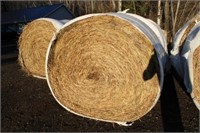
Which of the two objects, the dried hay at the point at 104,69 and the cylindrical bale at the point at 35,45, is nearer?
the dried hay at the point at 104,69

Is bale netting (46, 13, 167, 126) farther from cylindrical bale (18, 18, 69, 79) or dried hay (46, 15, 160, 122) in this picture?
cylindrical bale (18, 18, 69, 79)

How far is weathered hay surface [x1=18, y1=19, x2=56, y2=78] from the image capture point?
5.90 meters

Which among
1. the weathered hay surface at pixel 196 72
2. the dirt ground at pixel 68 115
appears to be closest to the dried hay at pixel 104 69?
the dirt ground at pixel 68 115

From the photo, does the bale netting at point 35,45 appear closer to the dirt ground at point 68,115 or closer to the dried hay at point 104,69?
the dirt ground at point 68,115

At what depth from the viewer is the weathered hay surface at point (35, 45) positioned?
5.90 m

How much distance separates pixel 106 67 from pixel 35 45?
8.18ft

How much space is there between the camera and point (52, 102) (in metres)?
4.88

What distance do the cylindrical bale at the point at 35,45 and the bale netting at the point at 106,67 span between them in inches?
72.8

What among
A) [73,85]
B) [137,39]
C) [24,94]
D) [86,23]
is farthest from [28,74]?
[137,39]

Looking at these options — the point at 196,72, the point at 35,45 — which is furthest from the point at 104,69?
the point at 35,45

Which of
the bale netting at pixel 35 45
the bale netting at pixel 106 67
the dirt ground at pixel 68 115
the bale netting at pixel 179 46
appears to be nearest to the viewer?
the bale netting at pixel 106 67

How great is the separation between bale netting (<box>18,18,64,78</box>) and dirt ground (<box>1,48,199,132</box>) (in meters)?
0.48

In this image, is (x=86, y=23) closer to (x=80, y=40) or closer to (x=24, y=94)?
(x=80, y=40)

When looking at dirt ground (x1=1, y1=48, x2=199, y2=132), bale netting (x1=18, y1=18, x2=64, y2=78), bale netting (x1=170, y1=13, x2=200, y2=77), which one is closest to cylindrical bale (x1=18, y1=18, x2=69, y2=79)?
bale netting (x1=18, y1=18, x2=64, y2=78)
